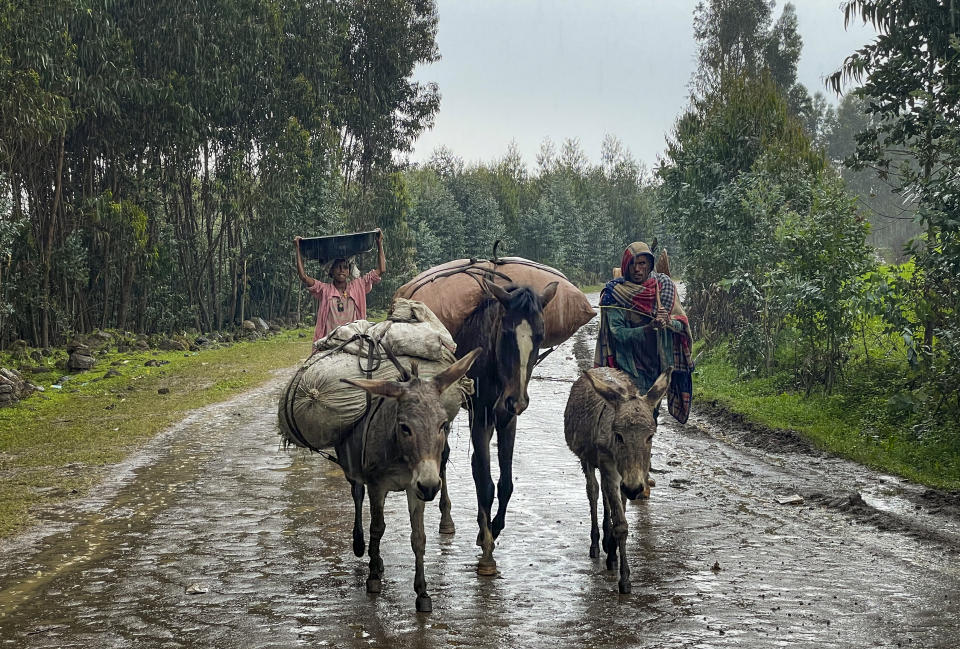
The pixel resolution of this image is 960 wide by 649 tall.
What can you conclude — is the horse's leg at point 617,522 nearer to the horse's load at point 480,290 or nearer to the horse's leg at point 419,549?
the horse's leg at point 419,549

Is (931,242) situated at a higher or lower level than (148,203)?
lower

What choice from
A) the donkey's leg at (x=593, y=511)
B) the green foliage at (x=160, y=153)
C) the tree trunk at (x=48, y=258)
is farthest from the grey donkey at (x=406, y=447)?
the tree trunk at (x=48, y=258)

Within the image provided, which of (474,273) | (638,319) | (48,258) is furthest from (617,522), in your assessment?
(48,258)

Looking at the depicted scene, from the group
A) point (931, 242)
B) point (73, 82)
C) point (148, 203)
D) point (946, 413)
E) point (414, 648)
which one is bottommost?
point (414, 648)

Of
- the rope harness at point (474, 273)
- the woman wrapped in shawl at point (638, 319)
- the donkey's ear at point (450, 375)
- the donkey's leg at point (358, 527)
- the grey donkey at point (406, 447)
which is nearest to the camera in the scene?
the grey donkey at point (406, 447)

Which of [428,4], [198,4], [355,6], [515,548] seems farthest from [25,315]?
[428,4]

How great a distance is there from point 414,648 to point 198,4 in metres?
28.0

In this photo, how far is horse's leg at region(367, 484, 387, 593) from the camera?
6.34 metres

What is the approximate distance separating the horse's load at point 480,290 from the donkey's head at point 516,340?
0.53m

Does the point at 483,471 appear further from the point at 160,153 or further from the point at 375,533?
the point at 160,153

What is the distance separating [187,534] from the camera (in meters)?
7.98

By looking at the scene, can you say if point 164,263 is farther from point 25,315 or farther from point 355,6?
point 355,6

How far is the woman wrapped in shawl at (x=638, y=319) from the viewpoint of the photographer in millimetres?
8914

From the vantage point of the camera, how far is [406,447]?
19.3 ft
